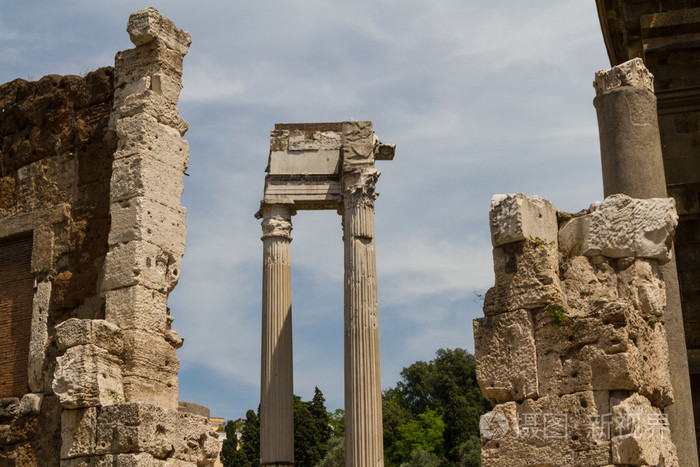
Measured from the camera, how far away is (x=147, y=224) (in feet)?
33.1

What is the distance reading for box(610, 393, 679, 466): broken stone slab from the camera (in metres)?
6.31

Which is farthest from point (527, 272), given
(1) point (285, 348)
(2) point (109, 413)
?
(1) point (285, 348)

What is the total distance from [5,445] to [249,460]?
32149mm

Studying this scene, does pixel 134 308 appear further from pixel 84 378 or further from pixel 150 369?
pixel 84 378

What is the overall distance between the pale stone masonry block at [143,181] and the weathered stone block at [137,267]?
0.56 m

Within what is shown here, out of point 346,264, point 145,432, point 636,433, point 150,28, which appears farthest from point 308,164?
Result: point 636,433

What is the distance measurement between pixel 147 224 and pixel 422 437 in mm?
36731

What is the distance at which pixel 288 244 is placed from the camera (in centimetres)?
2303

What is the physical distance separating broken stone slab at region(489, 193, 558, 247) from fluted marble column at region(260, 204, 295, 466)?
14667mm

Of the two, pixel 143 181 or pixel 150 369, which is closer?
pixel 150 369

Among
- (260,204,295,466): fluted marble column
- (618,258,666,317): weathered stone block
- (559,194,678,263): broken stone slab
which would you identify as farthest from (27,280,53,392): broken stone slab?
(260,204,295,466): fluted marble column

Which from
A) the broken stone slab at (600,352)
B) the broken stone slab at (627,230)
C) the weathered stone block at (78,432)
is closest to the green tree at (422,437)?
the weathered stone block at (78,432)

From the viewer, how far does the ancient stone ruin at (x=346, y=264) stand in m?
20.1

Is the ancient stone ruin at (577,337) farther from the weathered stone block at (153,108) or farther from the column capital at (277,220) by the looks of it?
the column capital at (277,220)
